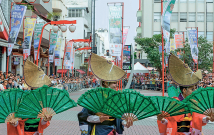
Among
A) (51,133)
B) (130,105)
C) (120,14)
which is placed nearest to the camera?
(130,105)

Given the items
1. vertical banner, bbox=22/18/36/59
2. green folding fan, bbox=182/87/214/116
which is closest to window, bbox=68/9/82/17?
vertical banner, bbox=22/18/36/59

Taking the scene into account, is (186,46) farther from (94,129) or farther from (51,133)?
(94,129)

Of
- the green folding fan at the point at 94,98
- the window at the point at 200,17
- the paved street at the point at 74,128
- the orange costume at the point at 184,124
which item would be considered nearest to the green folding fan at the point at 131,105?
the green folding fan at the point at 94,98

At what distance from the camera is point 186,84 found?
219 inches

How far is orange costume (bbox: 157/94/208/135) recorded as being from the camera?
192 inches

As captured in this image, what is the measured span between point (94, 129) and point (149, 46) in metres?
33.9

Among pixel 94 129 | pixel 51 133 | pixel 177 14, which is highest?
pixel 177 14

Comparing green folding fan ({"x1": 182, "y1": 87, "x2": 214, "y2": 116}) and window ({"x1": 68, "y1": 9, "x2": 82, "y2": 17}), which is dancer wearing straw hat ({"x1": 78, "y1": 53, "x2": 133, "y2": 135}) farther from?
window ({"x1": 68, "y1": 9, "x2": 82, "y2": 17})

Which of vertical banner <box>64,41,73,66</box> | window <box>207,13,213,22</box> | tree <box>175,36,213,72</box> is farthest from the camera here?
window <box>207,13,213,22</box>

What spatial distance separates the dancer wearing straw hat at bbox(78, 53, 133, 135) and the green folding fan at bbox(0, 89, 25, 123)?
1042mm

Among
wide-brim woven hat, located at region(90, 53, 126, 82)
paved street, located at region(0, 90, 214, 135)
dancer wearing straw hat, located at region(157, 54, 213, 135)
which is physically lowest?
paved street, located at region(0, 90, 214, 135)

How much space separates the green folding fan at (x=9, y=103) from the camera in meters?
4.67

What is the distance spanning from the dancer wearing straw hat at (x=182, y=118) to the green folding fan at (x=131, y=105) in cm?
51

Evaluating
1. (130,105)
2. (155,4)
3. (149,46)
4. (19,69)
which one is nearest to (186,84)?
(130,105)
